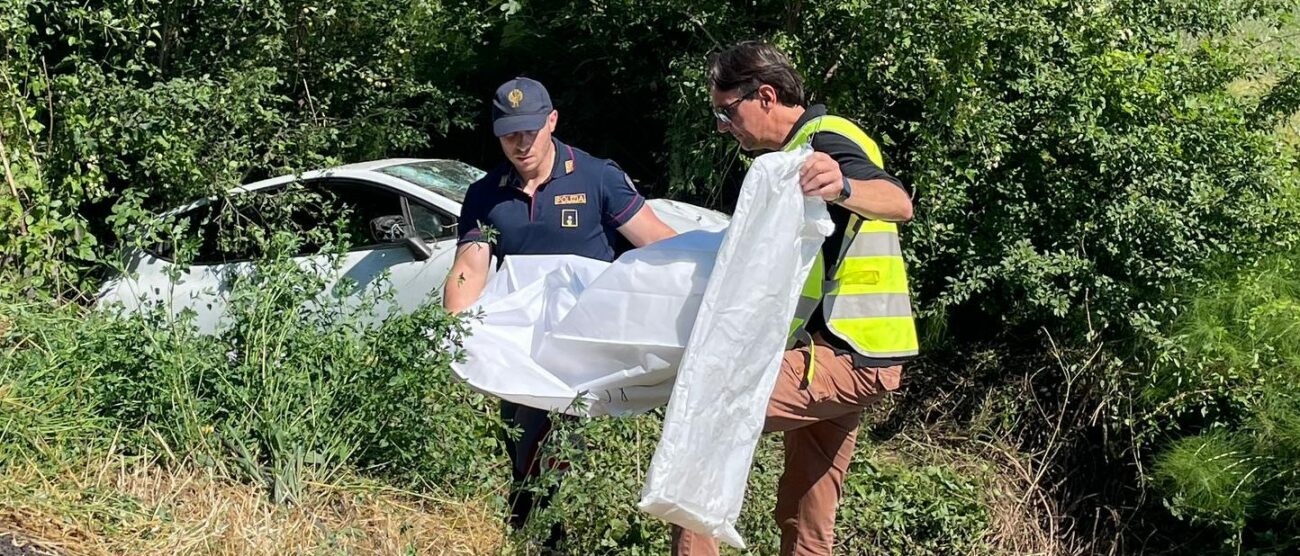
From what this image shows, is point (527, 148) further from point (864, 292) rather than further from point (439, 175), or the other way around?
point (439, 175)

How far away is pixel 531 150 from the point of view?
456 centimetres

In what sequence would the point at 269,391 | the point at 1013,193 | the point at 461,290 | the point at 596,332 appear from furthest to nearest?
the point at 1013,193 → the point at 461,290 → the point at 269,391 → the point at 596,332

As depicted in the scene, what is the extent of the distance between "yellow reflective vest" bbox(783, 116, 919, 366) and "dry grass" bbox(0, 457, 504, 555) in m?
1.46

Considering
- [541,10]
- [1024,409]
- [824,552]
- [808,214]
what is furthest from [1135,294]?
[541,10]

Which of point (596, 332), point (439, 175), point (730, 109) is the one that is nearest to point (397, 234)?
point (439, 175)

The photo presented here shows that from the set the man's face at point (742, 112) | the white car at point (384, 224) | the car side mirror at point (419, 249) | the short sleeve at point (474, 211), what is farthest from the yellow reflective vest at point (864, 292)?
the car side mirror at point (419, 249)

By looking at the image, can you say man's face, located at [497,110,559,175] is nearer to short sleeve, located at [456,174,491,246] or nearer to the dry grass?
short sleeve, located at [456,174,491,246]

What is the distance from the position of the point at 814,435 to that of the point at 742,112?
3.25 feet

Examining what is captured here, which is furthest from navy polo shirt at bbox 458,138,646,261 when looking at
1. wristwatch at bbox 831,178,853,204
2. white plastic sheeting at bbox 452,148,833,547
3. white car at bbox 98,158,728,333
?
white car at bbox 98,158,728,333

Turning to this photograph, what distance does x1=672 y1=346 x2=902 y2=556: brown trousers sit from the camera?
11.9ft

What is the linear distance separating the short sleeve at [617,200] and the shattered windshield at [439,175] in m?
2.60

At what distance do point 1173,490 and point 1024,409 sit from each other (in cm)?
96

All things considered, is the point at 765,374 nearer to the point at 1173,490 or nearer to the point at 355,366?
the point at 355,366

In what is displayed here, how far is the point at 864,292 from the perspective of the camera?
11.9 feet
